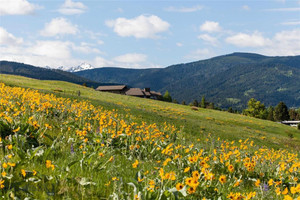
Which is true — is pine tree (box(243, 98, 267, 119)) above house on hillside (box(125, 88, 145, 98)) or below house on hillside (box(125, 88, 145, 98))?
below

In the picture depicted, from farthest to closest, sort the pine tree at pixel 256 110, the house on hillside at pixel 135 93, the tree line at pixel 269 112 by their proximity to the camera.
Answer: the house on hillside at pixel 135 93 < the tree line at pixel 269 112 < the pine tree at pixel 256 110

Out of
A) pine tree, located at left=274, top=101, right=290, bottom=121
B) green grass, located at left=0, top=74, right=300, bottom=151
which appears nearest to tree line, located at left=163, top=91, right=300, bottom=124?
pine tree, located at left=274, top=101, right=290, bottom=121

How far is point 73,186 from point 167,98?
14679cm

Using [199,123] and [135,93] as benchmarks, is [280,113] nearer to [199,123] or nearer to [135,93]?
[135,93]

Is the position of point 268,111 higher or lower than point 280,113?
higher

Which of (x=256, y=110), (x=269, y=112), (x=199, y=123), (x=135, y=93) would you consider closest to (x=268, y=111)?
(x=269, y=112)

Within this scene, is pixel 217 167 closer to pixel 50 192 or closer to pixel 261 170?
pixel 261 170

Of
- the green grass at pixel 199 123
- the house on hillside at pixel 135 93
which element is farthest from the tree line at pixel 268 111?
the green grass at pixel 199 123

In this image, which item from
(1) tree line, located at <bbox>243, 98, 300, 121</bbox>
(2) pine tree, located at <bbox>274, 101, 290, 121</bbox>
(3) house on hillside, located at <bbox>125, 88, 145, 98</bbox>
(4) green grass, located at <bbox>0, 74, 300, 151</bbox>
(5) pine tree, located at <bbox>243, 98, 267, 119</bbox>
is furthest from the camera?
(3) house on hillside, located at <bbox>125, 88, 145, 98</bbox>

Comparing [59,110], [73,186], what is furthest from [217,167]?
[59,110]

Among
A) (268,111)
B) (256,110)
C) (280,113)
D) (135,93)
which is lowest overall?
(280,113)

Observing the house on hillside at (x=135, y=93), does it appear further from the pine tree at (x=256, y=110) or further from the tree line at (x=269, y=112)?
the pine tree at (x=256, y=110)

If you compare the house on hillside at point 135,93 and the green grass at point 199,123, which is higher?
the house on hillside at point 135,93

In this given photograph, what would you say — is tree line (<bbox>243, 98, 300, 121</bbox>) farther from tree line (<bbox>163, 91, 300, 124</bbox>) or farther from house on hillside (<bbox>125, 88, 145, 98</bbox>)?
house on hillside (<bbox>125, 88, 145, 98</bbox>)
